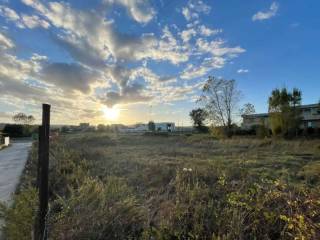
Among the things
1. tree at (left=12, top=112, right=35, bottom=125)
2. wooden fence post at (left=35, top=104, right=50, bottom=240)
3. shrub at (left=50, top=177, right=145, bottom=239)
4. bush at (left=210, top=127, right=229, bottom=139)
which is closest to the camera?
wooden fence post at (left=35, top=104, right=50, bottom=240)


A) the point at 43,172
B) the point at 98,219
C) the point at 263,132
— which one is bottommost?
the point at 98,219

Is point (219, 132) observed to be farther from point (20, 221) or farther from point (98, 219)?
point (20, 221)

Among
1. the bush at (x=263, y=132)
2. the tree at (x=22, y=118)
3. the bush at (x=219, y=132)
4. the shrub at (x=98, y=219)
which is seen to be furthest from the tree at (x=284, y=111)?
the tree at (x=22, y=118)

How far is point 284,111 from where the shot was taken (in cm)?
2688

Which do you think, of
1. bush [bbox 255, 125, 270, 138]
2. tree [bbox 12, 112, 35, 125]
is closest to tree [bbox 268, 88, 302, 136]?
bush [bbox 255, 125, 270, 138]

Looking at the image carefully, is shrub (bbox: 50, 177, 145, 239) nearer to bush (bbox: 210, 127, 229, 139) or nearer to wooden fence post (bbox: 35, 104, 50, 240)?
wooden fence post (bbox: 35, 104, 50, 240)

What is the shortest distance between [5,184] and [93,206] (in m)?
4.84

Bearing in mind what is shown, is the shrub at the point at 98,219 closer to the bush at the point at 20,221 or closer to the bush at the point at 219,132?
the bush at the point at 20,221

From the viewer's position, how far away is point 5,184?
7.34m

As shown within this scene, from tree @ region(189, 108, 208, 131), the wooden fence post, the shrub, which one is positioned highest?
tree @ region(189, 108, 208, 131)

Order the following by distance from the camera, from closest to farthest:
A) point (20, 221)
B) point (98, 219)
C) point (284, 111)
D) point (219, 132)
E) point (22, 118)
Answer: point (20, 221) < point (98, 219) < point (284, 111) < point (219, 132) < point (22, 118)

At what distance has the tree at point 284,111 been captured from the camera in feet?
87.5

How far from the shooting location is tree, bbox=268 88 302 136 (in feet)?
87.5

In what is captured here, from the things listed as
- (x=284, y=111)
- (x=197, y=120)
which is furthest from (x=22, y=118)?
(x=284, y=111)
